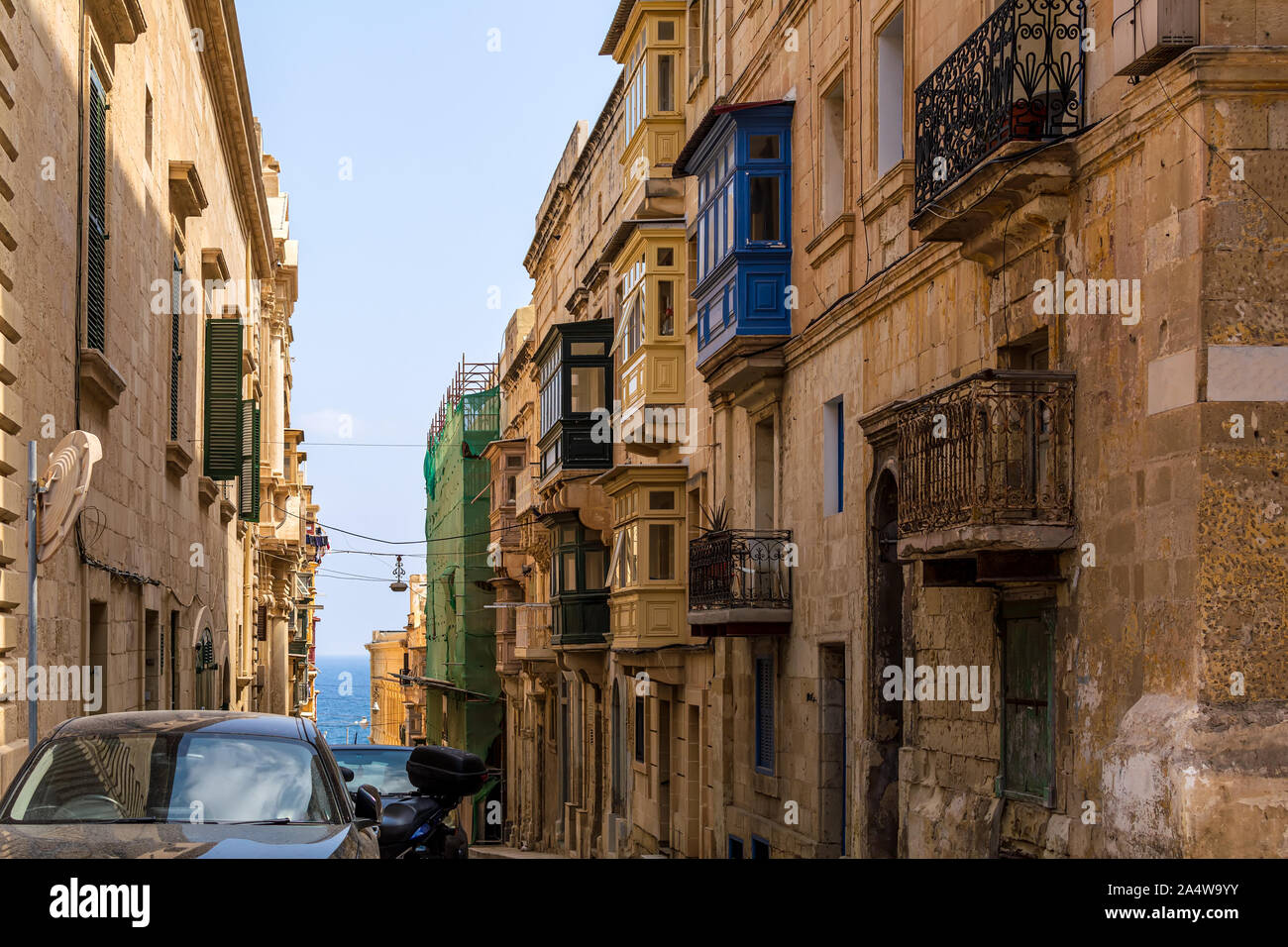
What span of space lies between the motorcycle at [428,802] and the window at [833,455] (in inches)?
315

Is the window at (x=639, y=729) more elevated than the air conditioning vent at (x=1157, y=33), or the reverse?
the air conditioning vent at (x=1157, y=33)

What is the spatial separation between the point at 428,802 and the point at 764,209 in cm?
1108

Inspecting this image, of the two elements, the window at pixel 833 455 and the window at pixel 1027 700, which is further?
the window at pixel 833 455

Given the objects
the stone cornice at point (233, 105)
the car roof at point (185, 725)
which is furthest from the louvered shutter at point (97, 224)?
the stone cornice at point (233, 105)

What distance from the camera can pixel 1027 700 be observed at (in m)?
12.2

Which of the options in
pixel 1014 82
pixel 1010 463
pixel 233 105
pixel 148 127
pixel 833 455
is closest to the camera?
pixel 1010 463

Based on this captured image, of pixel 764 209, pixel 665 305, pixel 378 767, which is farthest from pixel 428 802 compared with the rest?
pixel 665 305

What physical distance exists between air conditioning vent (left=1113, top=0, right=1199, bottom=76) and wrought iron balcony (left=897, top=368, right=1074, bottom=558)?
2172mm

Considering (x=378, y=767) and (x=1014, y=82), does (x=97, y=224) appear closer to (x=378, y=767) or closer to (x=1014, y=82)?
(x=378, y=767)

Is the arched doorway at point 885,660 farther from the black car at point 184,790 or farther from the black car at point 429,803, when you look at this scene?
the black car at point 184,790

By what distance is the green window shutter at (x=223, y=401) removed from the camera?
76.7 feet

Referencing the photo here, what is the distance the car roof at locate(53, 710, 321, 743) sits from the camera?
24.9ft

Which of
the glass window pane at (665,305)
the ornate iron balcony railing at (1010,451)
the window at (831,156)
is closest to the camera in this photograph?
the ornate iron balcony railing at (1010,451)

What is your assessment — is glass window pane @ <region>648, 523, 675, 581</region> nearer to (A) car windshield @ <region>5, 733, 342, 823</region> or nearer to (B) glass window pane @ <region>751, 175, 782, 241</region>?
(B) glass window pane @ <region>751, 175, 782, 241</region>
